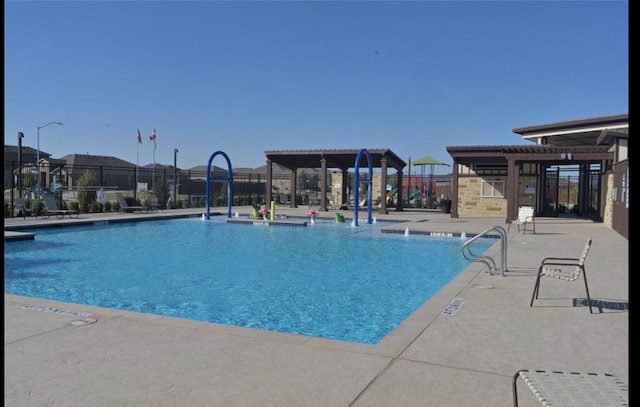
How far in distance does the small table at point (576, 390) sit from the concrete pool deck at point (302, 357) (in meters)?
0.12

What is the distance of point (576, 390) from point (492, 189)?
2307 centimetres

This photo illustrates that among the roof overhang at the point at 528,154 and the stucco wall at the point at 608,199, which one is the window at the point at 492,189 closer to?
the roof overhang at the point at 528,154

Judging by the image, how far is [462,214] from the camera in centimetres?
2495

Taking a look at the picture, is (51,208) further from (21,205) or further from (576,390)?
(576,390)

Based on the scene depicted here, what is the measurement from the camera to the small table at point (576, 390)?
2.32 m

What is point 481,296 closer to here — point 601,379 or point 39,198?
point 601,379

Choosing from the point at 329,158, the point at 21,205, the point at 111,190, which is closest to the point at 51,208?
the point at 21,205

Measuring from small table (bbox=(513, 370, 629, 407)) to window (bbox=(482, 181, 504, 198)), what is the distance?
74.8 ft

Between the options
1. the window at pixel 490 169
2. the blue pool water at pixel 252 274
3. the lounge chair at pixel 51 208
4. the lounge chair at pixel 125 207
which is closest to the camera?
the blue pool water at pixel 252 274

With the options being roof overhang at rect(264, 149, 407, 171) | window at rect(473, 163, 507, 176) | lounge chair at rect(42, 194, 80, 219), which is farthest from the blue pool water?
roof overhang at rect(264, 149, 407, 171)

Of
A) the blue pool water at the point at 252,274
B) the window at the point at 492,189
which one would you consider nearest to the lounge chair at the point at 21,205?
the blue pool water at the point at 252,274

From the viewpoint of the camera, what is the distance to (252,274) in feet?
32.9

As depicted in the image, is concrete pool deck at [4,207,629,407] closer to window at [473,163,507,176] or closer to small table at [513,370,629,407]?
small table at [513,370,629,407]

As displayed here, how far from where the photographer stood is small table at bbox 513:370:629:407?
232cm
